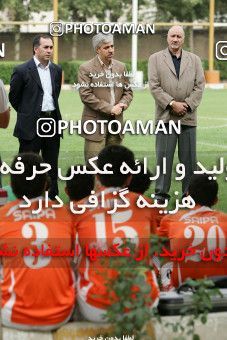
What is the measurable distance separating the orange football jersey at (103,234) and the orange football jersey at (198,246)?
9.8 inches

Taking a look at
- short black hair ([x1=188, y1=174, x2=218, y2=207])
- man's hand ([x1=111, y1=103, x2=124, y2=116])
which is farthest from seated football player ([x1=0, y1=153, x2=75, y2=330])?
man's hand ([x1=111, y1=103, x2=124, y2=116])

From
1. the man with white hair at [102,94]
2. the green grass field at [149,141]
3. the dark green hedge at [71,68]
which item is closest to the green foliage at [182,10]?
the dark green hedge at [71,68]

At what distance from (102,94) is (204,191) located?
14.8 feet

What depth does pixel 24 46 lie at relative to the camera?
49.2m

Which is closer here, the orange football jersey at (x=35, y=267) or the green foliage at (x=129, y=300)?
the green foliage at (x=129, y=300)

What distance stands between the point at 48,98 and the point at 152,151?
611cm

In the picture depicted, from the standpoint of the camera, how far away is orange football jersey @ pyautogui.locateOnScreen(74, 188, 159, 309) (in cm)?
564

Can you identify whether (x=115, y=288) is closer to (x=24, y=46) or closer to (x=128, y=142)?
(x=128, y=142)

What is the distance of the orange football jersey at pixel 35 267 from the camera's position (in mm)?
5559

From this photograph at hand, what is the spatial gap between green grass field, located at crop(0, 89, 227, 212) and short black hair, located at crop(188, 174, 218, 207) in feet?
14.0

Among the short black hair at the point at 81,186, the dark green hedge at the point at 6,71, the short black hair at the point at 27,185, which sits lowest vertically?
the short black hair at the point at 81,186

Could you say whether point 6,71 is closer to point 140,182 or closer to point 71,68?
point 71,68

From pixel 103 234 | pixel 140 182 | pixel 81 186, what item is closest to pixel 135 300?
pixel 103 234

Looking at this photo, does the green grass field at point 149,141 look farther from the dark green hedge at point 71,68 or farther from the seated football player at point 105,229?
the dark green hedge at point 71,68
